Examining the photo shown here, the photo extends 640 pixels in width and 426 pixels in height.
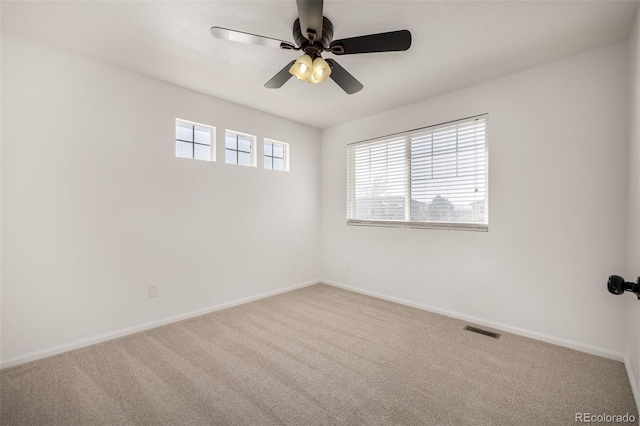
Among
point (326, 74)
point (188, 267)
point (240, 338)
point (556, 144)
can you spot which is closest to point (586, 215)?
point (556, 144)

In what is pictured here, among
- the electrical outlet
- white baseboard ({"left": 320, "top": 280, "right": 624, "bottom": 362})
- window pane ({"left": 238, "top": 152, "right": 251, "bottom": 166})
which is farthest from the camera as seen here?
window pane ({"left": 238, "top": 152, "right": 251, "bottom": 166})

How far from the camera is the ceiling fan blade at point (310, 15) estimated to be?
1.48m

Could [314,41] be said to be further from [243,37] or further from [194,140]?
[194,140]

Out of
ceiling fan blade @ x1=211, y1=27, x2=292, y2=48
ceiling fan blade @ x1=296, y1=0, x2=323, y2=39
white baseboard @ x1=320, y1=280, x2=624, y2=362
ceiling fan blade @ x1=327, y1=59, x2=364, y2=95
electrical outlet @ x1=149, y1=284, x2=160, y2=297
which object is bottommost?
white baseboard @ x1=320, y1=280, x2=624, y2=362

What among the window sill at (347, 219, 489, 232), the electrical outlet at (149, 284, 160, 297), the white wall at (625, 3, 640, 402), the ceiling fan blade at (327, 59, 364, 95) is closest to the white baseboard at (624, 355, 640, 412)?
the white wall at (625, 3, 640, 402)

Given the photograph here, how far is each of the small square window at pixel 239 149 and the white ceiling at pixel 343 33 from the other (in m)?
0.72

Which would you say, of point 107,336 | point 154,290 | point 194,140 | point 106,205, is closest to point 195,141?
point 194,140

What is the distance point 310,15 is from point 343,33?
718mm

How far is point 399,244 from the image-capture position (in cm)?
376

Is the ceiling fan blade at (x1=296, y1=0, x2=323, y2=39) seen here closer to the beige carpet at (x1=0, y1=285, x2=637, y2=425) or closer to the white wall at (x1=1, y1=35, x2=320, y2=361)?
the white wall at (x1=1, y1=35, x2=320, y2=361)

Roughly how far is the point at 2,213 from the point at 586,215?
4813 millimetres

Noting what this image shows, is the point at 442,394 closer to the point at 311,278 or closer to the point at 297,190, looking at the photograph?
the point at 311,278

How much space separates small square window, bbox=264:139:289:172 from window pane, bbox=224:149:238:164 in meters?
0.47

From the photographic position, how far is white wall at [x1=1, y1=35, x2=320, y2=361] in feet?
7.47
